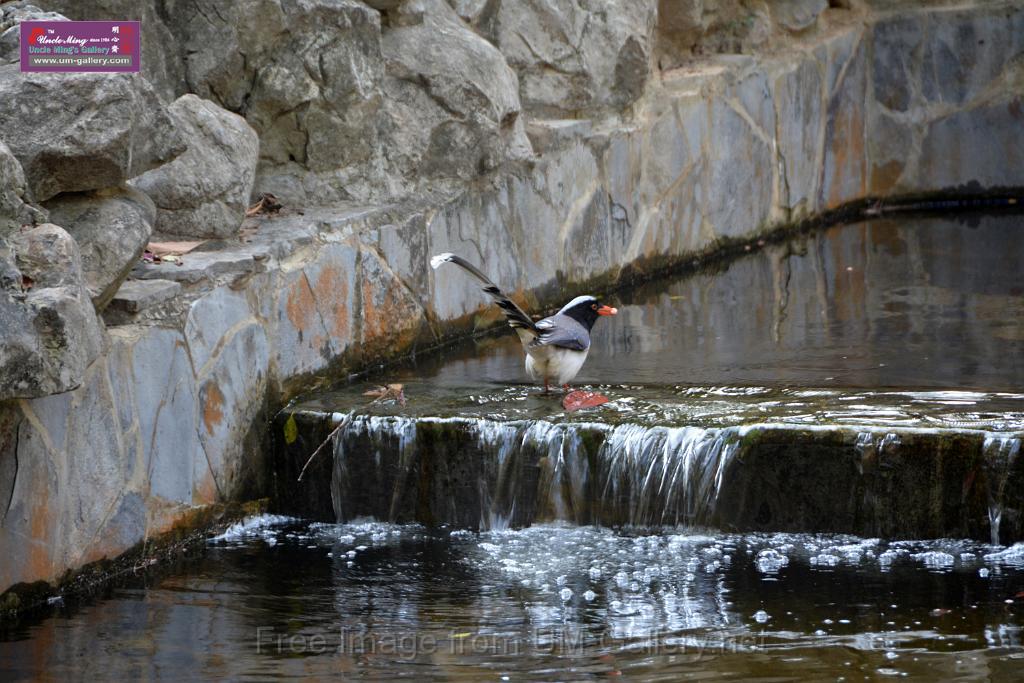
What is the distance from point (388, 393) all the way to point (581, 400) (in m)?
0.90

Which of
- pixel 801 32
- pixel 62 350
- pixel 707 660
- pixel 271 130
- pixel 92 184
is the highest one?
pixel 801 32

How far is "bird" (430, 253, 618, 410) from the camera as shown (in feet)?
20.3

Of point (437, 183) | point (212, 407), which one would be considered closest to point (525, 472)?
point (212, 407)

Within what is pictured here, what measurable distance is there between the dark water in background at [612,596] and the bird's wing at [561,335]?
0.41m

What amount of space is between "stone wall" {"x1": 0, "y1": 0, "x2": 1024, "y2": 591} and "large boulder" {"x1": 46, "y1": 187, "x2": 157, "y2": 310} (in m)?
0.19

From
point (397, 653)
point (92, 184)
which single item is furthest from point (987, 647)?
point (92, 184)

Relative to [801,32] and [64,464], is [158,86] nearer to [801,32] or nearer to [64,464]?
[64,464]

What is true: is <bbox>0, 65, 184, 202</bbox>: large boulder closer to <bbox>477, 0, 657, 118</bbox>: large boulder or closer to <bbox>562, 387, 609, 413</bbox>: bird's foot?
<bbox>562, 387, 609, 413</bbox>: bird's foot

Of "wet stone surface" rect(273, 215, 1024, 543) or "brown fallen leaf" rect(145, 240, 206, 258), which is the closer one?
"wet stone surface" rect(273, 215, 1024, 543)

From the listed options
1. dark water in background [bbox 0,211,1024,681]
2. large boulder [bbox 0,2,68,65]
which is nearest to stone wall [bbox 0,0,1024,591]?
dark water in background [bbox 0,211,1024,681]

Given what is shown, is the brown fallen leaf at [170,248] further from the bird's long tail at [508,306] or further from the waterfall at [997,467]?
the waterfall at [997,467]

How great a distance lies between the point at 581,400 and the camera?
6316 mm

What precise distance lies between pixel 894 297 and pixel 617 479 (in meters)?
3.44

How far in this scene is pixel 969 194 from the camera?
40.0ft
